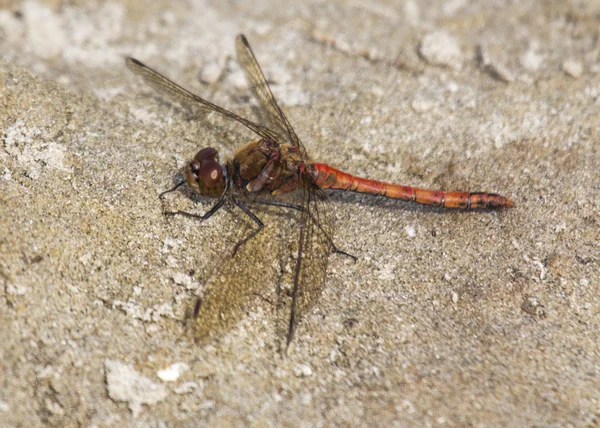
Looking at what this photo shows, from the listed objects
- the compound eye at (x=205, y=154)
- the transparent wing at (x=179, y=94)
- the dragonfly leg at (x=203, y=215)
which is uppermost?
the transparent wing at (x=179, y=94)

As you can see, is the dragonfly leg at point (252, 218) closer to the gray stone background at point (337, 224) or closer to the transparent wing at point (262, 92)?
the gray stone background at point (337, 224)

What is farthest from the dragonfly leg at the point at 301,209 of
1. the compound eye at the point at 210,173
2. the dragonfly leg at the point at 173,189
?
the dragonfly leg at the point at 173,189

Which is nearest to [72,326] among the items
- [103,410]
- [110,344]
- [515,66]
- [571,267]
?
[110,344]

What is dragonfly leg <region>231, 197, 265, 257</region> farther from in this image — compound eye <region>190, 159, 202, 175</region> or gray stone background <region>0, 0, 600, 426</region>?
compound eye <region>190, 159, 202, 175</region>

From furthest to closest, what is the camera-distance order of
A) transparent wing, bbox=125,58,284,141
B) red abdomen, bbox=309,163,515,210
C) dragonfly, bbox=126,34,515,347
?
1. transparent wing, bbox=125,58,284,141
2. red abdomen, bbox=309,163,515,210
3. dragonfly, bbox=126,34,515,347

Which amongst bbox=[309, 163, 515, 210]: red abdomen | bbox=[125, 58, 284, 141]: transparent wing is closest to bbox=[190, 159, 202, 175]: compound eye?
bbox=[125, 58, 284, 141]: transparent wing

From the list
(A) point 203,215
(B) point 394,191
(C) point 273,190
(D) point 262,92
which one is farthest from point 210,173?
(B) point 394,191

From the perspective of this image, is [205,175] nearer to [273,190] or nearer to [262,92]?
[273,190]
